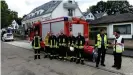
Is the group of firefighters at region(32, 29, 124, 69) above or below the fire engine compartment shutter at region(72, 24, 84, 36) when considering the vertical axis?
below

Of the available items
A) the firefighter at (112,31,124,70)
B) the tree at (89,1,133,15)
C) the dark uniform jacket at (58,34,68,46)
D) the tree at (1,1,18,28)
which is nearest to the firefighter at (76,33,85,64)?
the dark uniform jacket at (58,34,68,46)

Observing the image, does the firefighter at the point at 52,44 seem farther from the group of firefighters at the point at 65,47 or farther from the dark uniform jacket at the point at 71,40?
the dark uniform jacket at the point at 71,40

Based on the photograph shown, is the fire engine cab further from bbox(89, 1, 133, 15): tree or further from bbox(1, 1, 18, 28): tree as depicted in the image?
bbox(89, 1, 133, 15): tree

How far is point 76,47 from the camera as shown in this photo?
12453 mm

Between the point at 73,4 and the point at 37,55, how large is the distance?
4051 centimetres

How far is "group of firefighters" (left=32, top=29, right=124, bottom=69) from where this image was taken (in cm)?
1065

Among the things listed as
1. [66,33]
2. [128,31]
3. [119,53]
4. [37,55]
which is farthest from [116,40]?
[128,31]

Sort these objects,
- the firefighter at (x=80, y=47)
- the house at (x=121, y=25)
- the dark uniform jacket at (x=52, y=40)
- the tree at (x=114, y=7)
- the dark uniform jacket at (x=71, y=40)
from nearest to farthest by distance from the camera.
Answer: the firefighter at (x=80, y=47), the dark uniform jacket at (x=71, y=40), the dark uniform jacket at (x=52, y=40), the house at (x=121, y=25), the tree at (x=114, y=7)

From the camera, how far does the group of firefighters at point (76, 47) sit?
10.6 m

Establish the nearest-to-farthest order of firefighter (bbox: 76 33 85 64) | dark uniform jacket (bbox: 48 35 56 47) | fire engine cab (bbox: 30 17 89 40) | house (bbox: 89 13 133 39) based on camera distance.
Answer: firefighter (bbox: 76 33 85 64) < dark uniform jacket (bbox: 48 35 56 47) < fire engine cab (bbox: 30 17 89 40) < house (bbox: 89 13 133 39)

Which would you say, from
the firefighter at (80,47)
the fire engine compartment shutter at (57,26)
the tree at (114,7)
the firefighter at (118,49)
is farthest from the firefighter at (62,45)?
the tree at (114,7)

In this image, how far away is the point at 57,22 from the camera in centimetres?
1620

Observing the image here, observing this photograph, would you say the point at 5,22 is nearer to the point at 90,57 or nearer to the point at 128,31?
the point at 128,31

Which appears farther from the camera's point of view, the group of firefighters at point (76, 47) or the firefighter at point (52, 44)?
the firefighter at point (52, 44)
